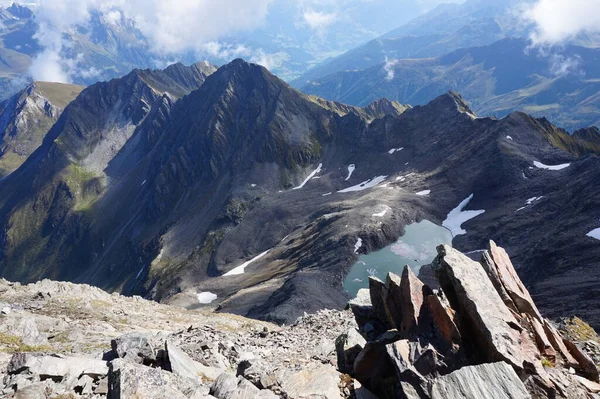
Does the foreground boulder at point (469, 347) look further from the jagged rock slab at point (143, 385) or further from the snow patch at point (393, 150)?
the snow patch at point (393, 150)

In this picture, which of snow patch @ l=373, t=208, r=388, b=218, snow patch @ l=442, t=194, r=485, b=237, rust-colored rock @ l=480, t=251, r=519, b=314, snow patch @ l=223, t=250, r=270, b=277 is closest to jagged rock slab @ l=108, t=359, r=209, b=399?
rust-colored rock @ l=480, t=251, r=519, b=314

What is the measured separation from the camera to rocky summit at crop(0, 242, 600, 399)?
14188mm

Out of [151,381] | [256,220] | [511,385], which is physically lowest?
[511,385]

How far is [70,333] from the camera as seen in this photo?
2789 cm

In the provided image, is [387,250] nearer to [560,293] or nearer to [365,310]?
[560,293]

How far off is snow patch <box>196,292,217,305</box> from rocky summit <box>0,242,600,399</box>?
99466 millimetres

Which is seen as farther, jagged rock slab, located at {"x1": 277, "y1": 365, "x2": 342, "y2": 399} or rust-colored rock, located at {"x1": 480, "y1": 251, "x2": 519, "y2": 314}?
rust-colored rock, located at {"x1": 480, "y1": 251, "x2": 519, "y2": 314}

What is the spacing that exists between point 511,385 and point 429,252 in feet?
365

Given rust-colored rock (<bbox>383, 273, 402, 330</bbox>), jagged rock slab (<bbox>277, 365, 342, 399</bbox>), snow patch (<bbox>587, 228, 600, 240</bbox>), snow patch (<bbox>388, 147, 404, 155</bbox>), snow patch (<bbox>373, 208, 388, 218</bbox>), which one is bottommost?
jagged rock slab (<bbox>277, 365, 342, 399</bbox>)

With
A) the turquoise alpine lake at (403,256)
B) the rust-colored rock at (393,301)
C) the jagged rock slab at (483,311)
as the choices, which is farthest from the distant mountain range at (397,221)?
the jagged rock slab at (483,311)

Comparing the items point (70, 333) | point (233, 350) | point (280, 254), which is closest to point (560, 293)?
point (233, 350)

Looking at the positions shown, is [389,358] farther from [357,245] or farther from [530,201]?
[530,201]

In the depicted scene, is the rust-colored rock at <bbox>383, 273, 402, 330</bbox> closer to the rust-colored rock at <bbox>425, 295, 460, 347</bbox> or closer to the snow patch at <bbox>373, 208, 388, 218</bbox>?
the rust-colored rock at <bbox>425, 295, 460, 347</bbox>

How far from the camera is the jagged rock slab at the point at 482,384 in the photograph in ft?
43.3
